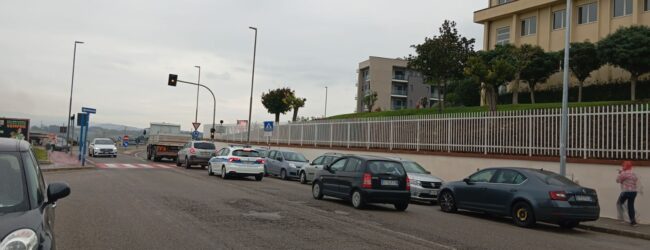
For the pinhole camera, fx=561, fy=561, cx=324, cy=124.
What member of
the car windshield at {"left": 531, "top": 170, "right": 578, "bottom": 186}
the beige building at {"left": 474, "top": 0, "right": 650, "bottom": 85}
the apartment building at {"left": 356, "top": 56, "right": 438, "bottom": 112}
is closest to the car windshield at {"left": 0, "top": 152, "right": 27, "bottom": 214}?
the car windshield at {"left": 531, "top": 170, "right": 578, "bottom": 186}

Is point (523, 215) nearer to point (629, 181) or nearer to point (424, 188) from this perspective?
point (629, 181)

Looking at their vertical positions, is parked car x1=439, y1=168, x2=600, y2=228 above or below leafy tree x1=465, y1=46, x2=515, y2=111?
below

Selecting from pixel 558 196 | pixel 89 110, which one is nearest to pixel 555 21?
pixel 89 110

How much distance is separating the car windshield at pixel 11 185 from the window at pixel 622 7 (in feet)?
136

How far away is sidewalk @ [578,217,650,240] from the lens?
12258mm

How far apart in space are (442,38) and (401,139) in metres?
16.4

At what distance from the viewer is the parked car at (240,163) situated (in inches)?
907

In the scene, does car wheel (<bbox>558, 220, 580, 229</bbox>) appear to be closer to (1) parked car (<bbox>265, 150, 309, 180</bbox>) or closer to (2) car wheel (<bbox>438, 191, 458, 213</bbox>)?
(2) car wheel (<bbox>438, 191, 458, 213</bbox>)

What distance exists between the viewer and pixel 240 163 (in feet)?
75.8

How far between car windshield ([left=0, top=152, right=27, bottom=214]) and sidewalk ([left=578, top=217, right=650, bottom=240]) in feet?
39.5

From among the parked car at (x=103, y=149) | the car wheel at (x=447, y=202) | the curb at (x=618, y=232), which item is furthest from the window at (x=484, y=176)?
the parked car at (x=103, y=149)

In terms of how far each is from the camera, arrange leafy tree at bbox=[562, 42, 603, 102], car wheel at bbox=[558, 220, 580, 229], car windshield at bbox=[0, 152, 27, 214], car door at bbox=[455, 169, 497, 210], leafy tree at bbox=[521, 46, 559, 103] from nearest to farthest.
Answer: car windshield at bbox=[0, 152, 27, 214], car wheel at bbox=[558, 220, 580, 229], car door at bbox=[455, 169, 497, 210], leafy tree at bbox=[562, 42, 603, 102], leafy tree at bbox=[521, 46, 559, 103]

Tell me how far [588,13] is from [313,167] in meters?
28.9

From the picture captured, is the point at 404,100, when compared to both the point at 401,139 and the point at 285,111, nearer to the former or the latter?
the point at 285,111
